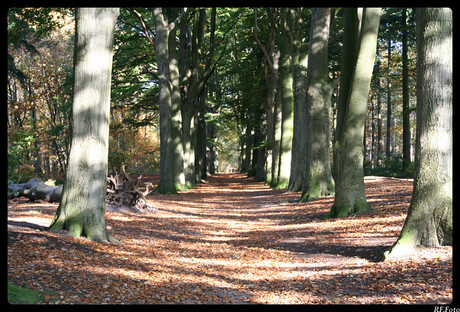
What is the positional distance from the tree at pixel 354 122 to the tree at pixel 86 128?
626 cm

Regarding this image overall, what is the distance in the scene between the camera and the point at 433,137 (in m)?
6.74

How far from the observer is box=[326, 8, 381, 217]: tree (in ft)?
36.8

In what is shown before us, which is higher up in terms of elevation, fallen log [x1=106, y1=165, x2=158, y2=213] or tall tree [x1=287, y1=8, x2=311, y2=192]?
tall tree [x1=287, y1=8, x2=311, y2=192]

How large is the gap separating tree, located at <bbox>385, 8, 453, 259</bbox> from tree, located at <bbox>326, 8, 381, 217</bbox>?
424 centimetres

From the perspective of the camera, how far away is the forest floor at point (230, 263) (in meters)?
5.39

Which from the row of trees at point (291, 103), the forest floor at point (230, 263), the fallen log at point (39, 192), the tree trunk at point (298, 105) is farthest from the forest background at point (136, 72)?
the forest floor at point (230, 263)

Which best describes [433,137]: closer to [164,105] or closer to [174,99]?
[164,105]

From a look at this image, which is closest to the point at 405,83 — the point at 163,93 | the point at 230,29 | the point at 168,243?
the point at 230,29

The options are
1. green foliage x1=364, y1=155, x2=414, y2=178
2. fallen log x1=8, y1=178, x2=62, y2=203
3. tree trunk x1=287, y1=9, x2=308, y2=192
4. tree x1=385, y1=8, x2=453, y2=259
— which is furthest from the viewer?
green foliage x1=364, y1=155, x2=414, y2=178

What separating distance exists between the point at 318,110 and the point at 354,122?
14.3 feet

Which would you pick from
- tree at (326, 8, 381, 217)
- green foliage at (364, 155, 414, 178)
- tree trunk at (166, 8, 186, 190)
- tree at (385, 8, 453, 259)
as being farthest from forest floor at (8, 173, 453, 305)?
green foliage at (364, 155, 414, 178)

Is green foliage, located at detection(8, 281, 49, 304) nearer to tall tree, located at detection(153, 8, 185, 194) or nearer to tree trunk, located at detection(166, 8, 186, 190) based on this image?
tall tree, located at detection(153, 8, 185, 194)

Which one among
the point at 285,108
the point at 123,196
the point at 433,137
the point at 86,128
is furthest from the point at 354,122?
the point at 285,108
